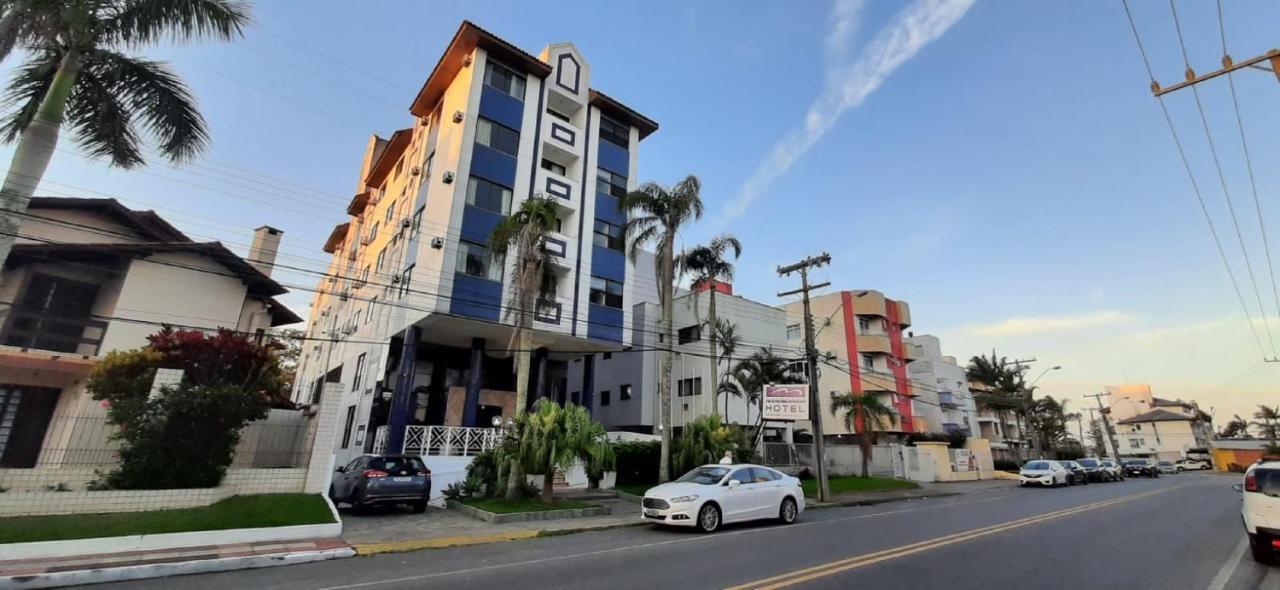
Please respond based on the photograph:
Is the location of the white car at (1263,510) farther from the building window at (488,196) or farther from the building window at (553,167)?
the building window at (553,167)

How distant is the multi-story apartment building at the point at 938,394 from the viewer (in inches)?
2140

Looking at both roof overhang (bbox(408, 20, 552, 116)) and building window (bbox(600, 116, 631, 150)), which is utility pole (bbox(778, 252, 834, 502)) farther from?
roof overhang (bbox(408, 20, 552, 116))

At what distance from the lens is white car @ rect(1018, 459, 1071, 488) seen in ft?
102

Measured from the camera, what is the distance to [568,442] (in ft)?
52.4

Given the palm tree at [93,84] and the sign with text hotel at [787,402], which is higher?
the palm tree at [93,84]

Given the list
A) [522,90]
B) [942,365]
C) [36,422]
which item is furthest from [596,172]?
[942,365]

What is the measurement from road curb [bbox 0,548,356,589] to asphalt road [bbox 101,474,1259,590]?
47cm

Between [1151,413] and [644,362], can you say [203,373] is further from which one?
[1151,413]

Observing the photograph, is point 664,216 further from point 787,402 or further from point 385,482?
point 385,482

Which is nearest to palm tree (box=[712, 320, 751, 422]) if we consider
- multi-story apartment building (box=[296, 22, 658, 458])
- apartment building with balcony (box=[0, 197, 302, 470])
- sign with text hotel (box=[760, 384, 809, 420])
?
sign with text hotel (box=[760, 384, 809, 420])

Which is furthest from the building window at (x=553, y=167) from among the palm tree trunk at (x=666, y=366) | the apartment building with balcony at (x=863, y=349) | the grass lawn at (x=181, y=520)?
the apartment building with balcony at (x=863, y=349)

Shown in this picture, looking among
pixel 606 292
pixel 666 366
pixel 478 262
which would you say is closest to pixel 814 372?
pixel 666 366

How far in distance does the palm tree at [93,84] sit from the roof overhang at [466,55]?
14089 millimetres

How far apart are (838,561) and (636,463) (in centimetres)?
1495
